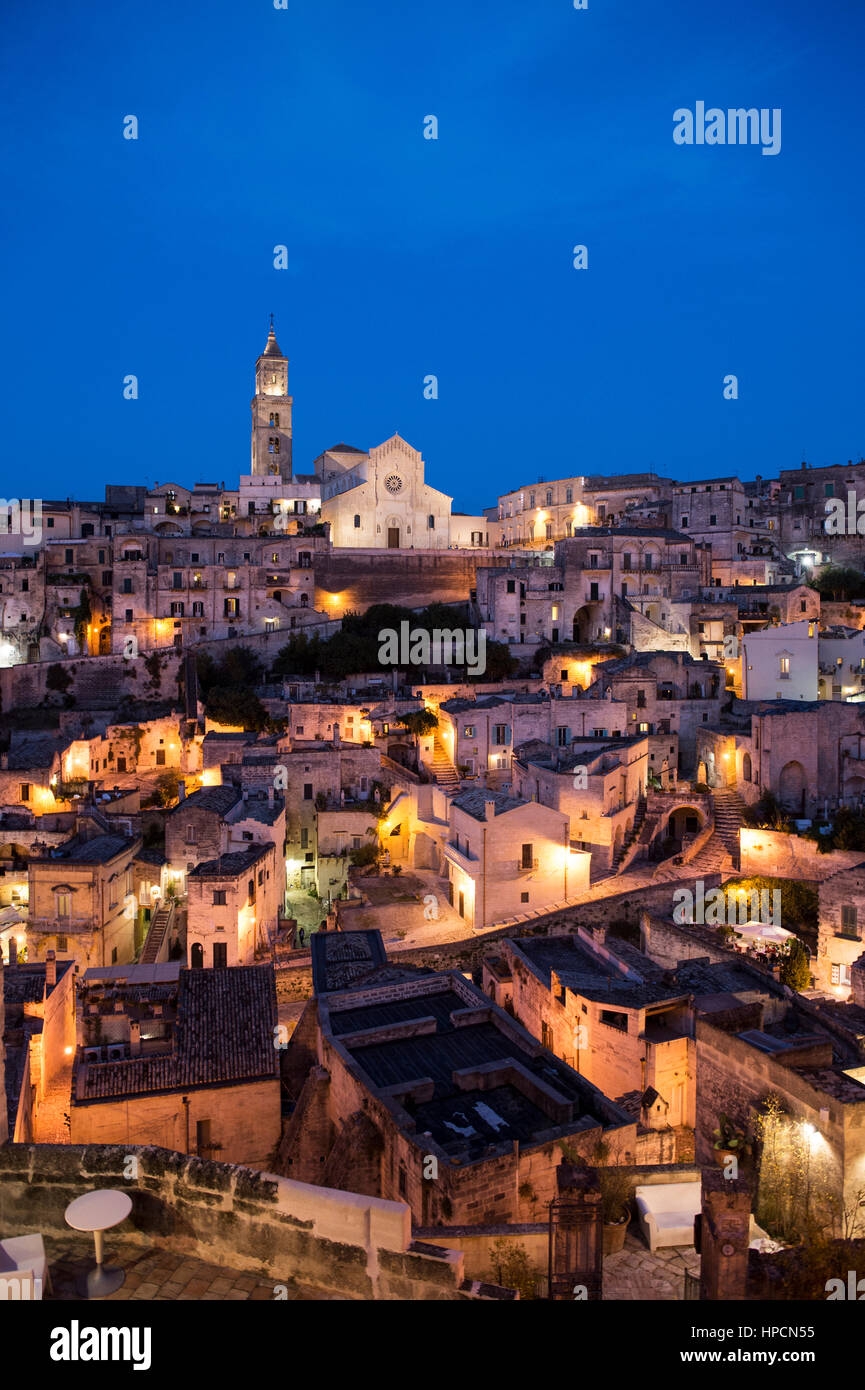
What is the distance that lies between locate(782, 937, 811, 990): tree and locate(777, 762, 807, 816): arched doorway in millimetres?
8022

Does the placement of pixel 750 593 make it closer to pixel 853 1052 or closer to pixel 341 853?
pixel 341 853

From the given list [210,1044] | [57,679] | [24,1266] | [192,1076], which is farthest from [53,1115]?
[57,679]

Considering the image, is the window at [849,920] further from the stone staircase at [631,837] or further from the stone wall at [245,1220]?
the stone wall at [245,1220]

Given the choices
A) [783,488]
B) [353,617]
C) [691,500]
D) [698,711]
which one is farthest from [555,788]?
[783,488]

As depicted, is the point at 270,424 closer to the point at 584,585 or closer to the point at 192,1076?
the point at 584,585

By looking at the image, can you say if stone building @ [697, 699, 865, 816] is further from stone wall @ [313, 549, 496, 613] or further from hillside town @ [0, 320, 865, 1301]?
stone wall @ [313, 549, 496, 613]

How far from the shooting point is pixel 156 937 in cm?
2641

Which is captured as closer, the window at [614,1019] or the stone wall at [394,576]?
the window at [614,1019]

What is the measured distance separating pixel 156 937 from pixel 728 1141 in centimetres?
1872

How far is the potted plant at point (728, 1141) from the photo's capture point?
1209 centimetres

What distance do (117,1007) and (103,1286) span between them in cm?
1211

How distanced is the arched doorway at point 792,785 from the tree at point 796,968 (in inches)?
316

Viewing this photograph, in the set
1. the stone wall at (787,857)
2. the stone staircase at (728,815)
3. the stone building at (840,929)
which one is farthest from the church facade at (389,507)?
the stone building at (840,929)

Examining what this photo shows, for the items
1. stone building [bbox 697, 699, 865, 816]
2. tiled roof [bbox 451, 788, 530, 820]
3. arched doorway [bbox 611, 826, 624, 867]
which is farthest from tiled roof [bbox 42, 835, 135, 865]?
stone building [bbox 697, 699, 865, 816]
